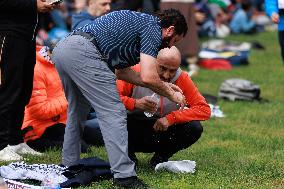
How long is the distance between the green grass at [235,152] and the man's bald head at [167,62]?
839 mm

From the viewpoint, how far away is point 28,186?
6129 mm

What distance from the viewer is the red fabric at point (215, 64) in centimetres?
1525

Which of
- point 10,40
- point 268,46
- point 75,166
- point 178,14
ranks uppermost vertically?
point 178,14

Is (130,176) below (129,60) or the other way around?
below

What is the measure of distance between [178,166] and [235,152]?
1297mm

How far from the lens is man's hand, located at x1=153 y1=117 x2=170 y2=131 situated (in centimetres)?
702

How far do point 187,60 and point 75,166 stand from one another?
842 centimetres

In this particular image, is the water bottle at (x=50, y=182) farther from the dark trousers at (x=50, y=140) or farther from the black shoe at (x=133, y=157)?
the dark trousers at (x=50, y=140)

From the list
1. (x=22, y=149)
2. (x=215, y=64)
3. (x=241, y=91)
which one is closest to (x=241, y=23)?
(x=215, y=64)

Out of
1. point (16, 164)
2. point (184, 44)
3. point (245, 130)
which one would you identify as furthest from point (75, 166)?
point (184, 44)

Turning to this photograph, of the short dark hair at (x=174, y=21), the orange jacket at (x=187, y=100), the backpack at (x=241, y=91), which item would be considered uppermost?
the short dark hair at (x=174, y=21)

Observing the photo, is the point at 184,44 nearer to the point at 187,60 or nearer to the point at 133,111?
the point at 187,60

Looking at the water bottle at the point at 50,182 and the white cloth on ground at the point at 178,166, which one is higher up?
the water bottle at the point at 50,182

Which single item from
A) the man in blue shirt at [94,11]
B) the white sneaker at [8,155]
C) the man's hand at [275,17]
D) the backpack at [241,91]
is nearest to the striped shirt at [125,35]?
the white sneaker at [8,155]
